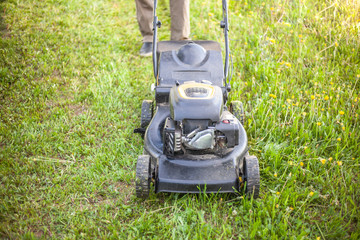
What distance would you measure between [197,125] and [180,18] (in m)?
2.15

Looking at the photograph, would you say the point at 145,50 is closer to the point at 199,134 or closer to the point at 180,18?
the point at 180,18

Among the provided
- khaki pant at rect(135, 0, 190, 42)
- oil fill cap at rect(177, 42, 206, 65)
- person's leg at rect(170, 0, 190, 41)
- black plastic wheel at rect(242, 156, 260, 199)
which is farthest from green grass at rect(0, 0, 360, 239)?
oil fill cap at rect(177, 42, 206, 65)

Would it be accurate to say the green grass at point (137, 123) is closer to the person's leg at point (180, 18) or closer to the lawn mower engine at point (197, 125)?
the lawn mower engine at point (197, 125)

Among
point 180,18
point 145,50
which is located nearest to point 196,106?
point 180,18

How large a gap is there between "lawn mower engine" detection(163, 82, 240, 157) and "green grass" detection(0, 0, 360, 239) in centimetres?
39

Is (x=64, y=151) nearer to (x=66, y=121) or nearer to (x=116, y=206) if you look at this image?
(x=66, y=121)

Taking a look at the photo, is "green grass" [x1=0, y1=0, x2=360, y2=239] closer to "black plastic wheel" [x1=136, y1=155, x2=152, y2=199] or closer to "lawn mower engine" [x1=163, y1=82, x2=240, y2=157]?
"black plastic wheel" [x1=136, y1=155, x2=152, y2=199]

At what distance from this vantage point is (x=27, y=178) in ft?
9.11

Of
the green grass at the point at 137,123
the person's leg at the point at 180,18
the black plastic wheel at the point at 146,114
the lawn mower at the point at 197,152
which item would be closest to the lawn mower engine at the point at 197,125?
the lawn mower at the point at 197,152

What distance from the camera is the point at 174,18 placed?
13.9 ft

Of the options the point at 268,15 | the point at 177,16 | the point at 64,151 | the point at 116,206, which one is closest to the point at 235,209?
the point at 116,206

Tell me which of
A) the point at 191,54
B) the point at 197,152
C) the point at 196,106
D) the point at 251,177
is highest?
the point at 191,54

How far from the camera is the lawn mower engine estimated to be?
2357 millimetres

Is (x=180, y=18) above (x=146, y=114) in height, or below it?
above
